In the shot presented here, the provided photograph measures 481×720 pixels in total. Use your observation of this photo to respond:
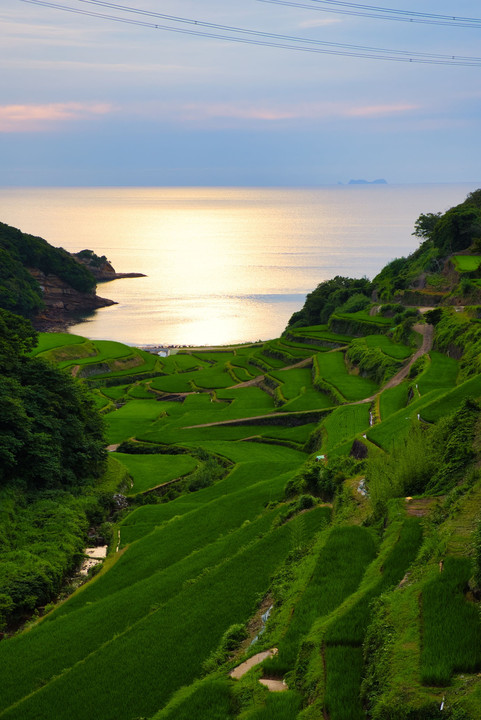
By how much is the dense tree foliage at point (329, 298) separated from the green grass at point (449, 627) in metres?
59.9

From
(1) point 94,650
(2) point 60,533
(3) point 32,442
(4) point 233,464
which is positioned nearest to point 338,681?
(1) point 94,650

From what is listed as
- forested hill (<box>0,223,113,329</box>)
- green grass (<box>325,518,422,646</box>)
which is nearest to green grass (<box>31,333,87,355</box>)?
forested hill (<box>0,223,113,329</box>)

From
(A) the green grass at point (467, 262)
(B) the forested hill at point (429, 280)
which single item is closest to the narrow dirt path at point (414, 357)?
(B) the forested hill at point (429, 280)

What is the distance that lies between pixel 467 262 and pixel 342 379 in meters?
19.7

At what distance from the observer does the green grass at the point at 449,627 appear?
8.55 m

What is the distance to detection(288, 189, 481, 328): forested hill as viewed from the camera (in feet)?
168

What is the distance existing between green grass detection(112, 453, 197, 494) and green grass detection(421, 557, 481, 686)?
1865cm

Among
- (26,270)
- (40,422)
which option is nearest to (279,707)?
(40,422)

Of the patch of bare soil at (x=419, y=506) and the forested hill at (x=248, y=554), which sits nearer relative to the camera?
the forested hill at (x=248, y=554)

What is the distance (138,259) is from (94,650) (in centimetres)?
15891

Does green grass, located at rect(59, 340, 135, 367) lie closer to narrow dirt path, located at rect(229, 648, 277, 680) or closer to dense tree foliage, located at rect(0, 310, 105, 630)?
dense tree foliage, located at rect(0, 310, 105, 630)

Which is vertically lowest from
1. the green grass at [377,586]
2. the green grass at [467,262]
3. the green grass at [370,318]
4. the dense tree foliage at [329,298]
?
the green grass at [377,586]

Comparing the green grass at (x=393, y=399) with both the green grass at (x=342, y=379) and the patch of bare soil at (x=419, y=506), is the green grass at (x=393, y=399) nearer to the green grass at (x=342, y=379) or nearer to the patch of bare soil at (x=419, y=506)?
the green grass at (x=342, y=379)

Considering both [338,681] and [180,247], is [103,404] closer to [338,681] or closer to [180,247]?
[338,681]
